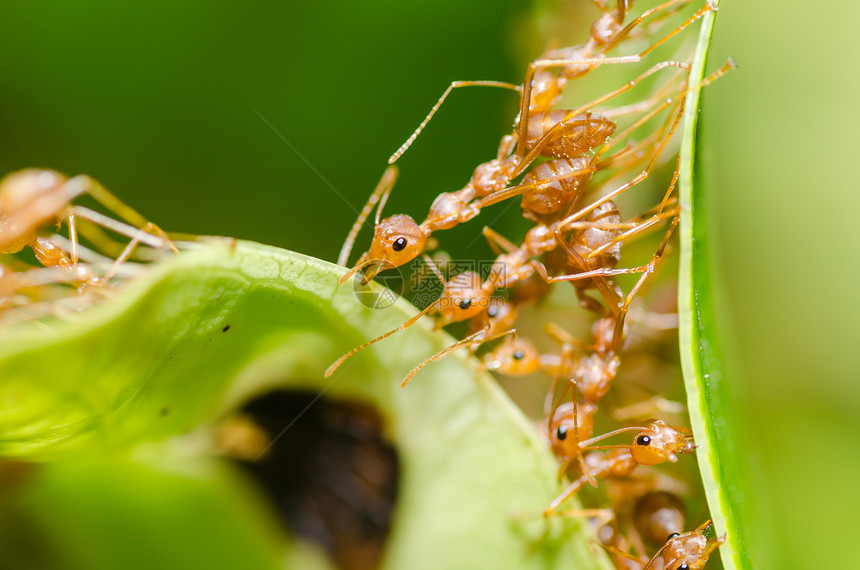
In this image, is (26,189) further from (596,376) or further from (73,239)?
(596,376)

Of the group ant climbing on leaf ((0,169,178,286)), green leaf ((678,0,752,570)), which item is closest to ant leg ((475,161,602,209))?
green leaf ((678,0,752,570))

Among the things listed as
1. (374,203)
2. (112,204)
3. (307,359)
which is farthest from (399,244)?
(112,204)

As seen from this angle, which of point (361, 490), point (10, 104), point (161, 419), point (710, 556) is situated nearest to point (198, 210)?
point (10, 104)

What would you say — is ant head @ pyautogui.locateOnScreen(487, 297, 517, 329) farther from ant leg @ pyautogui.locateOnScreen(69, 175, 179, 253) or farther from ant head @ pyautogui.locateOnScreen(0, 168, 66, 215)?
ant head @ pyautogui.locateOnScreen(0, 168, 66, 215)

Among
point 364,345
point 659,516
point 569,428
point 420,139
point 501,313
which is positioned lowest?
point 659,516

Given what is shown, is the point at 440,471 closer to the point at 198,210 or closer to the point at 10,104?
the point at 198,210

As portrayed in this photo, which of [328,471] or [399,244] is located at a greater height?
[399,244]

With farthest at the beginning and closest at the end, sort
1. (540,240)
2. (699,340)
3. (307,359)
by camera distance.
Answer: (540,240), (307,359), (699,340)

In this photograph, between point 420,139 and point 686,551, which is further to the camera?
point 420,139
